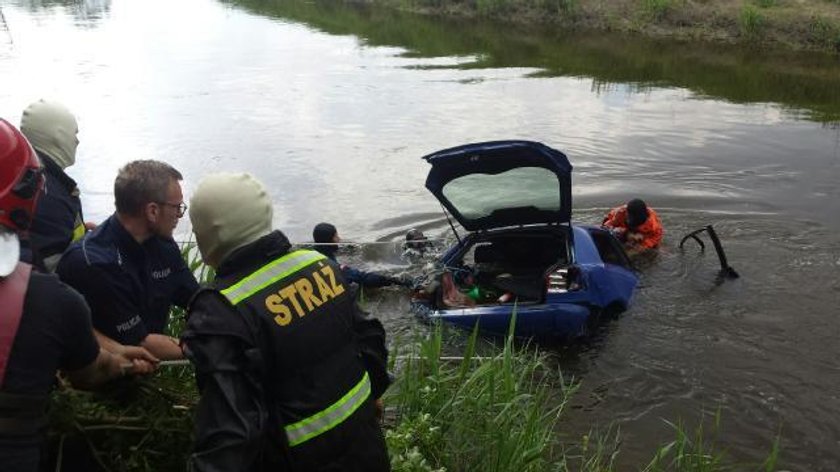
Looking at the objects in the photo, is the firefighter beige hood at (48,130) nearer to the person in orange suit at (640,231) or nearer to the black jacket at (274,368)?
the black jacket at (274,368)

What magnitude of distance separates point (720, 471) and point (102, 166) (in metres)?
12.6

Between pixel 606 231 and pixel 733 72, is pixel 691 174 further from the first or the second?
pixel 733 72

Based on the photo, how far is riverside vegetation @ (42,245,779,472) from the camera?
9.59 feet

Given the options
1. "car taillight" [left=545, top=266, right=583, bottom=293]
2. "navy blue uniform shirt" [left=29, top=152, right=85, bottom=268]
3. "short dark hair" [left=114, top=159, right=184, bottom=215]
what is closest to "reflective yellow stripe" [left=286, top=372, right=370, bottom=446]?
"short dark hair" [left=114, top=159, right=184, bottom=215]

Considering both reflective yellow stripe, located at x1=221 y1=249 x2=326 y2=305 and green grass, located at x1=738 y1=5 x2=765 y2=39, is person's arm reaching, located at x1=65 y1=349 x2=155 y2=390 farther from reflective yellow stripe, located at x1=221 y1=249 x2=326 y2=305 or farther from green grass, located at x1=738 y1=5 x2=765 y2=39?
green grass, located at x1=738 y1=5 x2=765 y2=39

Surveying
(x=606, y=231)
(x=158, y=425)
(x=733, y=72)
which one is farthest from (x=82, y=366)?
(x=733, y=72)

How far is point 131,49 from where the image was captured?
29609 millimetres

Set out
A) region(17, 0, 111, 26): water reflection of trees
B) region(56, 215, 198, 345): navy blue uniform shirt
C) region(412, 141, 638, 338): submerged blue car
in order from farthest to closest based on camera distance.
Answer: region(17, 0, 111, 26): water reflection of trees < region(412, 141, 638, 338): submerged blue car < region(56, 215, 198, 345): navy blue uniform shirt

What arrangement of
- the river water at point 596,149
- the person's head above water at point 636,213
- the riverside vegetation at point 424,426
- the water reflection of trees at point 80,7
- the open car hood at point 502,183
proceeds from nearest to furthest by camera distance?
the riverside vegetation at point 424,426
the river water at point 596,149
the open car hood at point 502,183
the person's head above water at point 636,213
the water reflection of trees at point 80,7

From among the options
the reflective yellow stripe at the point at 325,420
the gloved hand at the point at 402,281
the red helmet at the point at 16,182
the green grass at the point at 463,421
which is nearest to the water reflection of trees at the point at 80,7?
the gloved hand at the point at 402,281

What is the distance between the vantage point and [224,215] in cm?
240

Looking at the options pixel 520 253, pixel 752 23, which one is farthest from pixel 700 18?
pixel 520 253

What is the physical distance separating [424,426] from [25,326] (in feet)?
8.01

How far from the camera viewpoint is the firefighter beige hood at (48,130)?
4.15 m
